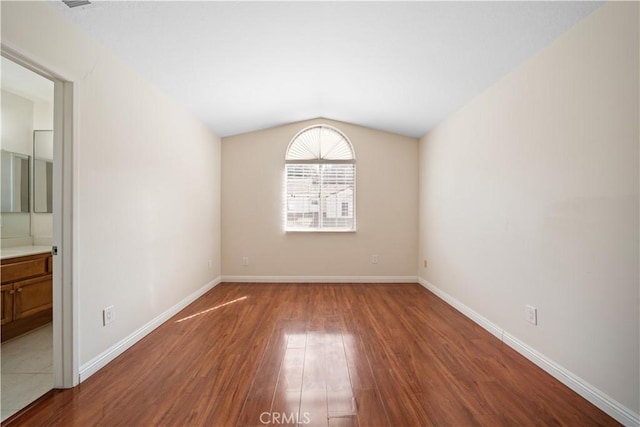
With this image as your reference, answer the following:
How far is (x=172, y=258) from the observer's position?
327 centimetres

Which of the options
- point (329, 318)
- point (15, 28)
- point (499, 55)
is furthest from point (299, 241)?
point (15, 28)

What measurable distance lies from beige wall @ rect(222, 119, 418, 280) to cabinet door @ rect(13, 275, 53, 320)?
229 cm

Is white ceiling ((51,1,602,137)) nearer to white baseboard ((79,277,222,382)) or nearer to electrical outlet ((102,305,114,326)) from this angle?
electrical outlet ((102,305,114,326))

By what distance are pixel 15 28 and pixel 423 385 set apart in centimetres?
310

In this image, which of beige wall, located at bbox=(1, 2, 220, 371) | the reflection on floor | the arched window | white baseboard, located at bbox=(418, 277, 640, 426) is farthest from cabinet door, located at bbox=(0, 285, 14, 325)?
white baseboard, located at bbox=(418, 277, 640, 426)

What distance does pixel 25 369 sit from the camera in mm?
2117

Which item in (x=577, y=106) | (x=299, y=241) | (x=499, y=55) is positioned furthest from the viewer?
(x=299, y=241)

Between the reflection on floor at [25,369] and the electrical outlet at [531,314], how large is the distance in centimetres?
336

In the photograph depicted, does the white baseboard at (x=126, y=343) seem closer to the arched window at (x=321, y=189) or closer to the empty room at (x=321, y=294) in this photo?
the empty room at (x=321, y=294)

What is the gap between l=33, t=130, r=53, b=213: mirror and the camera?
126 inches

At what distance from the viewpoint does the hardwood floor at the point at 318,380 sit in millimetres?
1611

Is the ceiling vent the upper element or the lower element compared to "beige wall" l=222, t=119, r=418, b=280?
upper

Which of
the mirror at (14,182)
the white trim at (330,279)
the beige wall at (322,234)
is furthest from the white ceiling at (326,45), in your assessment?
the white trim at (330,279)

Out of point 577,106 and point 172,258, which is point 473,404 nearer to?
point 577,106
